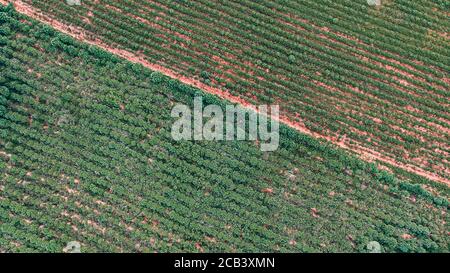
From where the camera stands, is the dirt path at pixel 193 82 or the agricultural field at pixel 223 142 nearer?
the agricultural field at pixel 223 142

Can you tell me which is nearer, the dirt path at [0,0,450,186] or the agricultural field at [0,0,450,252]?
the agricultural field at [0,0,450,252]


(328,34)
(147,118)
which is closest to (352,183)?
(328,34)

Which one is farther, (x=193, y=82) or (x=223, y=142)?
(x=193, y=82)
